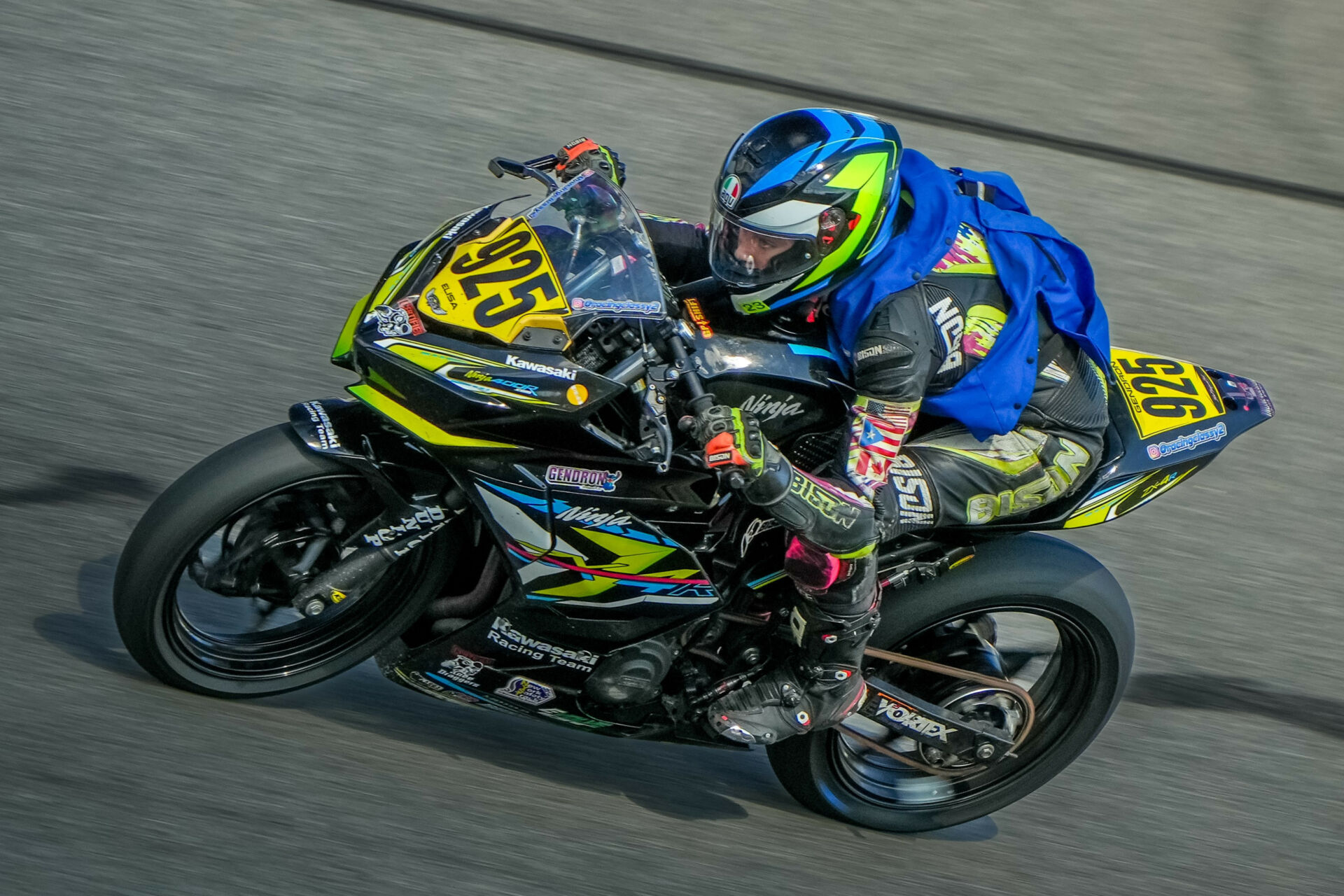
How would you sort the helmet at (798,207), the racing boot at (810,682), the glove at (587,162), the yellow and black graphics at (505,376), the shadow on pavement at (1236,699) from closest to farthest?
the yellow and black graphics at (505,376) → the helmet at (798,207) → the racing boot at (810,682) → the glove at (587,162) → the shadow on pavement at (1236,699)

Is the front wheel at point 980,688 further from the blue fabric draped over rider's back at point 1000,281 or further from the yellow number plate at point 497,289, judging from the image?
the yellow number plate at point 497,289

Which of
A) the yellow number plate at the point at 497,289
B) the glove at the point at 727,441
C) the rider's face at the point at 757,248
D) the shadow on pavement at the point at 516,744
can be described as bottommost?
the shadow on pavement at the point at 516,744

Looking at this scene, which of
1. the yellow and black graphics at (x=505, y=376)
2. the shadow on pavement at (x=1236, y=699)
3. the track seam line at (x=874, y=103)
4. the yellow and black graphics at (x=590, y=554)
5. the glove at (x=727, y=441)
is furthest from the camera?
the track seam line at (x=874, y=103)

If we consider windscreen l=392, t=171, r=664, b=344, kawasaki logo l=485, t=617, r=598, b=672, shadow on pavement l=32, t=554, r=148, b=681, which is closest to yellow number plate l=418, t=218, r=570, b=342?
windscreen l=392, t=171, r=664, b=344

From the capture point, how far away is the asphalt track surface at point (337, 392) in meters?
3.60

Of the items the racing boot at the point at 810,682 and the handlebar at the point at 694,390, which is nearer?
the handlebar at the point at 694,390

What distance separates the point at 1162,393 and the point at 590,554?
1.69 meters

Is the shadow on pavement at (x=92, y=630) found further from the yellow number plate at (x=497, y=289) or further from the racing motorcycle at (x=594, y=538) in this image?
the yellow number plate at (x=497, y=289)

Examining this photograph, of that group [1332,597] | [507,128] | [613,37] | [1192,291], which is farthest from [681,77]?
[1332,597]

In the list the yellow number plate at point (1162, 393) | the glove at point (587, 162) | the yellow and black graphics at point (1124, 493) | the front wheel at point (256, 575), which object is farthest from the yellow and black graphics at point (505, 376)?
the yellow number plate at point (1162, 393)

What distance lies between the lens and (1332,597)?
199 inches

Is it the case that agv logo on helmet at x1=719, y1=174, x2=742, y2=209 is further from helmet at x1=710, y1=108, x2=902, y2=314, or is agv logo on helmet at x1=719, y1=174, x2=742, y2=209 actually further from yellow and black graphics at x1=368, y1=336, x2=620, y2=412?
yellow and black graphics at x1=368, y1=336, x2=620, y2=412

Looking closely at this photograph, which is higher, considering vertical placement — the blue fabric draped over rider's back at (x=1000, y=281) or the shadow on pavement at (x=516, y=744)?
the blue fabric draped over rider's back at (x=1000, y=281)

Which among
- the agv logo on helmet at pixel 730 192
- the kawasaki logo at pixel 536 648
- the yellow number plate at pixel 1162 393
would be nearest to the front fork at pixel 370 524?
the kawasaki logo at pixel 536 648
